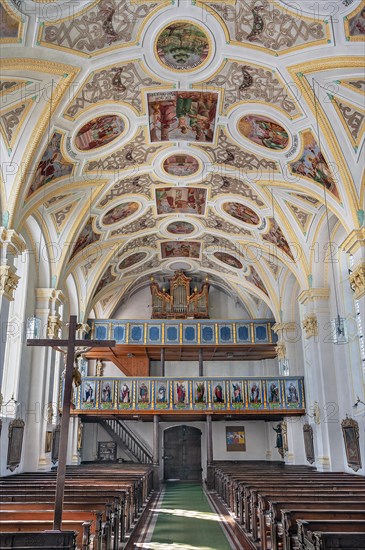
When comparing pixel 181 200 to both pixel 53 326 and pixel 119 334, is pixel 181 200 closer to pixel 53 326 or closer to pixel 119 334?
pixel 53 326

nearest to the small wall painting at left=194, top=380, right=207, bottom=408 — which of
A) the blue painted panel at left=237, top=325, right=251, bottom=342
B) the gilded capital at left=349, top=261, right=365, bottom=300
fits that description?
the blue painted panel at left=237, top=325, right=251, bottom=342

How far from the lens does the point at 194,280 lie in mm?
27516

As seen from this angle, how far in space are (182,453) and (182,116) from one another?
18251mm

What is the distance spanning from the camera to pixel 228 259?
23844 mm

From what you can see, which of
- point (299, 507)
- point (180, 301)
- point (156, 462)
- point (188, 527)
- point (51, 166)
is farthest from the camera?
point (180, 301)

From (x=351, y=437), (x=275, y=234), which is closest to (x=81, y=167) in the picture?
(x=275, y=234)

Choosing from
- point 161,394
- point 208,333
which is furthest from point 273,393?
point 161,394

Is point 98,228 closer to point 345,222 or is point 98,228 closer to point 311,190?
point 311,190

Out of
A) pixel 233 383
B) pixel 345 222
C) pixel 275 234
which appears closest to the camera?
pixel 345 222

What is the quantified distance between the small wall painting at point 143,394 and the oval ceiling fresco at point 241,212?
803cm

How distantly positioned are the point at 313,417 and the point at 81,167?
11443 millimetres

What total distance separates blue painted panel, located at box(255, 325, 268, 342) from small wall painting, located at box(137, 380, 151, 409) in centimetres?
591

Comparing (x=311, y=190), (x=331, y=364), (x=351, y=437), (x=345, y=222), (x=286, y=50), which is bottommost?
(x=351, y=437)

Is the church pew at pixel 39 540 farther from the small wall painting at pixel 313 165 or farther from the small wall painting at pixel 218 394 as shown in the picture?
the small wall painting at pixel 218 394
